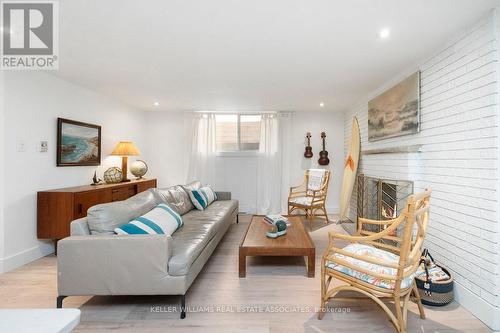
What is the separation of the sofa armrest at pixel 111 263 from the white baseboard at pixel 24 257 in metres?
1.43

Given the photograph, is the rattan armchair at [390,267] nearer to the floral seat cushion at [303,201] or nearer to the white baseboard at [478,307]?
the white baseboard at [478,307]

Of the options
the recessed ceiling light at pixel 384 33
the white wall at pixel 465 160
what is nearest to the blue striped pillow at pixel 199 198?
the white wall at pixel 465 160

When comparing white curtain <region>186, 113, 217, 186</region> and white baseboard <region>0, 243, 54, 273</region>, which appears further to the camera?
white curtain <region>186, 113, 217, 186</region>

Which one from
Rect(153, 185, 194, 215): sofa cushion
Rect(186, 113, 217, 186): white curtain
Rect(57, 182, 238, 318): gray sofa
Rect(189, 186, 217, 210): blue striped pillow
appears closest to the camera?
Rect(57, 182, 238, 318): gray sofa

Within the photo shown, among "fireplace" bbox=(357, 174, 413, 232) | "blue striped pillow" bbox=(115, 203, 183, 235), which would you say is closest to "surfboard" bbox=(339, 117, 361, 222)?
"fireplace" bbox=(357, 174, 413, 232)

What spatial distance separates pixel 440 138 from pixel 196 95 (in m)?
3.44

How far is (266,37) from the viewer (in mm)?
2305

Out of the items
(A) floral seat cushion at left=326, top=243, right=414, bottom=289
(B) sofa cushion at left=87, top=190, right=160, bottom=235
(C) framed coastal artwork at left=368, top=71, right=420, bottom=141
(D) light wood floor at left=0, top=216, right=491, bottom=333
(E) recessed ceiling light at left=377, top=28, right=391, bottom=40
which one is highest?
(E) recessed ceiling light at left=377, top=28, right=391, bottom=40

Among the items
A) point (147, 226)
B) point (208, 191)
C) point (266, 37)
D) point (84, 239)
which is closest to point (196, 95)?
point (208, 191)

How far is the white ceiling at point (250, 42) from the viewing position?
1881 mm

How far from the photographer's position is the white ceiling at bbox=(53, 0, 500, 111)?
6.17 ft

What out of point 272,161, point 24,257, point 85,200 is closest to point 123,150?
point 85,200

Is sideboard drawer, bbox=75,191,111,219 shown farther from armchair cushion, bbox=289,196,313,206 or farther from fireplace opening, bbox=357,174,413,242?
fireplace opening, bbox=357,174,413,242

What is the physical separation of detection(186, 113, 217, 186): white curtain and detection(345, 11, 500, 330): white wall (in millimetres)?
3910
